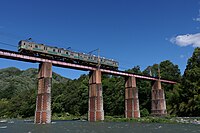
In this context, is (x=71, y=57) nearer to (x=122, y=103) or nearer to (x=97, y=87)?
(x=97, y=87)

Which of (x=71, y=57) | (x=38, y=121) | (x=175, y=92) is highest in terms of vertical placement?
(x=71, y=57)

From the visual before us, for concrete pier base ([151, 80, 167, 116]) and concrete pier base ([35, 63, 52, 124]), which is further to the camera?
concrete pier base ([151, 80, 167, 116])

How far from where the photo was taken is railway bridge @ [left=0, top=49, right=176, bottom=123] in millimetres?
39969

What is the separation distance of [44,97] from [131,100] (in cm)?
2494

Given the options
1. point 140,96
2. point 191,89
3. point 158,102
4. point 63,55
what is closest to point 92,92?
point 63,55

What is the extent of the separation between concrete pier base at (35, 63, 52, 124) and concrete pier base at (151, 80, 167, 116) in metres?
35.4

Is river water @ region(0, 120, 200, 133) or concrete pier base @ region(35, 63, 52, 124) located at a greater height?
concrete pier base @ region(35, 63, 52, 124)

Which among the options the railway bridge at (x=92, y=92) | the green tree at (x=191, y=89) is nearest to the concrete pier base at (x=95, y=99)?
the railway bridge at (x=92, y=92)

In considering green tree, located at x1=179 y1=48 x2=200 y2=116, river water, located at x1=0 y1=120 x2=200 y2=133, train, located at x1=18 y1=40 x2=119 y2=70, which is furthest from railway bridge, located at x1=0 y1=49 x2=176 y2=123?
green tree, located at x1=179 y1=48 x2=200 y2=116

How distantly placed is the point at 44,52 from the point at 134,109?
2709 cm

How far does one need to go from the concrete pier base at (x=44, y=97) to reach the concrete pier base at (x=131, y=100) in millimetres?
23655

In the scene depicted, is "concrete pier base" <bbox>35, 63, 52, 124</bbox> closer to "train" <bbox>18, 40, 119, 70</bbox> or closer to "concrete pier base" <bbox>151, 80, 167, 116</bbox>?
"train" <bbox>18, 40, 119, 70</bbox>

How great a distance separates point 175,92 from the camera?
62000 millimetres

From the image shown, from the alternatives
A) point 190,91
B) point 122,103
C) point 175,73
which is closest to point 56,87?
point 122,103
